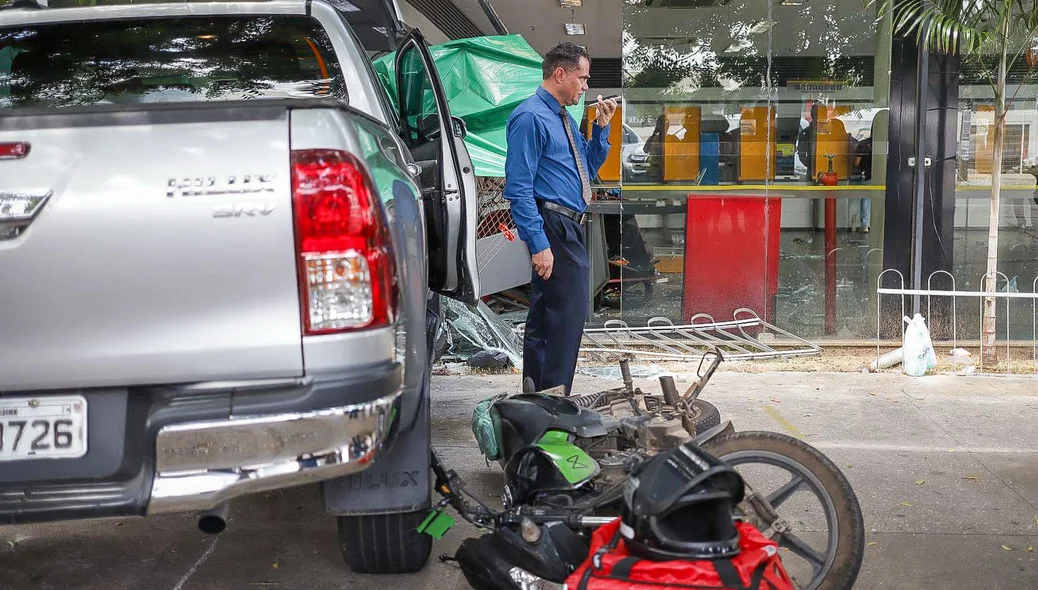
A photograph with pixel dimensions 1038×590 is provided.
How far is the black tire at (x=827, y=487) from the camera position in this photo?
279cm

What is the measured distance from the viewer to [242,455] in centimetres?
226

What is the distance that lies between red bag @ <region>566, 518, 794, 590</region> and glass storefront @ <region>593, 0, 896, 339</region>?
577cm

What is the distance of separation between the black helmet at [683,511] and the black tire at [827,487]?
35 cm

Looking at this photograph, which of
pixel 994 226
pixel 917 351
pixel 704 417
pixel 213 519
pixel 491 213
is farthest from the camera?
pixel 491 213

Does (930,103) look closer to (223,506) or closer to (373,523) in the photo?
(373,523)

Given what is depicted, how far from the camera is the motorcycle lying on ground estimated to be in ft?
9.19

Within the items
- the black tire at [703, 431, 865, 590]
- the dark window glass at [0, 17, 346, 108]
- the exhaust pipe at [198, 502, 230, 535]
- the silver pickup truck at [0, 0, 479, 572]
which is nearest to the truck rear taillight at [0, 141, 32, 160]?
the silver pickup truck at [0, 0, 479, 572]

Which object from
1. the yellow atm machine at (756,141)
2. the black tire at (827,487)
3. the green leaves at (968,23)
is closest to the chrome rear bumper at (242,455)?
the black tire at (827,487)

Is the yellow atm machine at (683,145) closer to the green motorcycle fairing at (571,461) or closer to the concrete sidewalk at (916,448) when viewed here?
the concrete sidewalk at (916,448)

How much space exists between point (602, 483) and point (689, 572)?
75 cm

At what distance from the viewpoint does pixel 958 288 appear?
7848 millimetres

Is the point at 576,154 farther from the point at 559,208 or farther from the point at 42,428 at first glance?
the point at 42,428

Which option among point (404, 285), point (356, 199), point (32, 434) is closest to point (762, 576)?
point (404, 285)

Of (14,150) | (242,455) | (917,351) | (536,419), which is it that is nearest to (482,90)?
(917,351)
